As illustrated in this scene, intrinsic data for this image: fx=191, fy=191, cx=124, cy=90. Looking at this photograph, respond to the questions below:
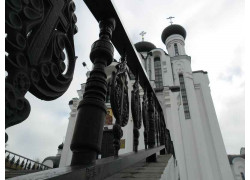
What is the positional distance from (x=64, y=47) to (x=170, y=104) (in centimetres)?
1229

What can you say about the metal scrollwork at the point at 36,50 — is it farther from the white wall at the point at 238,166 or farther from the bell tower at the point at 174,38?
the bell tower at the point at 174,38

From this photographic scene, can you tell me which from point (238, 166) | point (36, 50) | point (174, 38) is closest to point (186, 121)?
point (238, 166)

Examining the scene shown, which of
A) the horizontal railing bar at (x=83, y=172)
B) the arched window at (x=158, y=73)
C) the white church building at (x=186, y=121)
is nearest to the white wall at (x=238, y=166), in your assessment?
the white church building at (x=186, y=121)

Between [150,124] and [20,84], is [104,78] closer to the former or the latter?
[20,84]

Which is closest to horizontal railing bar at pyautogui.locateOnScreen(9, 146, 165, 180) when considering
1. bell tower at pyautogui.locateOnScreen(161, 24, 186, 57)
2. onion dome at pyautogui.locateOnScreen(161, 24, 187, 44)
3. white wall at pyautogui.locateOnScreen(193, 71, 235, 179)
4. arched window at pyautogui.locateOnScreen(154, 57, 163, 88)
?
white wall at pyautogui.locateOnScreen(193, 71, 235, 179)

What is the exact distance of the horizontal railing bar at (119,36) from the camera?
1.23 metres

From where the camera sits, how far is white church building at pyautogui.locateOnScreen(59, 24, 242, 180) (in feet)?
39.3

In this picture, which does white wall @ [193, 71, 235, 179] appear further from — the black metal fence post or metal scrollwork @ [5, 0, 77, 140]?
metal scrollwork @ [5, 0, 77, 140]

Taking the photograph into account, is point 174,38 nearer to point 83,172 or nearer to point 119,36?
point 119,36

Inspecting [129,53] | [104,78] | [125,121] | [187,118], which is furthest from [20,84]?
[187,118]

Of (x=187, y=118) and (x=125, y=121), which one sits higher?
(x=187, y=118)

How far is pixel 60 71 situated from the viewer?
771mm

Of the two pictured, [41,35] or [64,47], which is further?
[64,47]

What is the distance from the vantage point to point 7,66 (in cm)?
54
